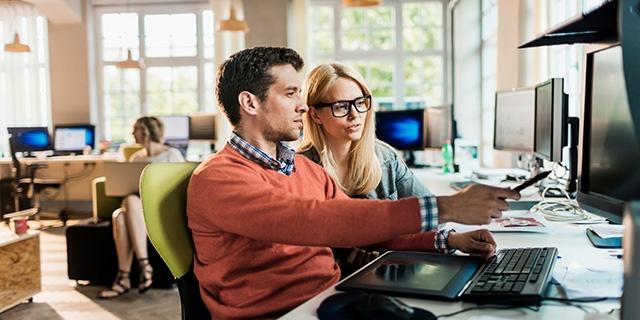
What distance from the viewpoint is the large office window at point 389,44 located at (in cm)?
931

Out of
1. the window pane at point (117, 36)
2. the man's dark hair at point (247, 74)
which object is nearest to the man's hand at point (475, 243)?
the man's dark hair at point (247, 74)

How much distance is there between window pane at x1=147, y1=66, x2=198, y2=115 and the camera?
9883 mm

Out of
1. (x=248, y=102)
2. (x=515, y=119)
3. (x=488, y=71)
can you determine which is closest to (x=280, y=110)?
(x=248, y=102)

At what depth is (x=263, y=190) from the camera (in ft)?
4.44

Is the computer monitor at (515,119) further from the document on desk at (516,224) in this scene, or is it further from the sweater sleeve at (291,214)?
the sweater sleeve at (291,214)

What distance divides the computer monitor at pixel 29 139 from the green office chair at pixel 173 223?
290 inches

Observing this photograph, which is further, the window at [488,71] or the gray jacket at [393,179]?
the window at [488,71]

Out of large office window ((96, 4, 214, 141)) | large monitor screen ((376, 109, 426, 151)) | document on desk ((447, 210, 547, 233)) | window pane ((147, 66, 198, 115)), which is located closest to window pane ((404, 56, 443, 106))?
large office window ((96, 4, 214, 141))

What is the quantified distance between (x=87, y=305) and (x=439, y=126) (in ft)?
9.17

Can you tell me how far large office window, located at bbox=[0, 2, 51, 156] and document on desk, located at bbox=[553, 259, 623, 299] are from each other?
904 centimetres

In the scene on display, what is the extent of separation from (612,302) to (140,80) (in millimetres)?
9423

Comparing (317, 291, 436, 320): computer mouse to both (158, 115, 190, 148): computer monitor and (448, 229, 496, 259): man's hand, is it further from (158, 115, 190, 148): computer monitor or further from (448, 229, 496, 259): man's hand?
(158, 115, 190, 148): computer monitor

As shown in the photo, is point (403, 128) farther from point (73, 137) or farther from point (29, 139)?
point (29, 139)

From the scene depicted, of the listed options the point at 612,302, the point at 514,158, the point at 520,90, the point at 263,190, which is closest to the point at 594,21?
the point at 612,302
